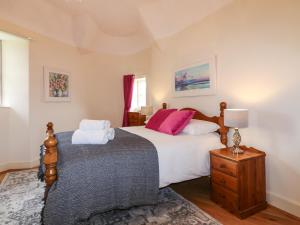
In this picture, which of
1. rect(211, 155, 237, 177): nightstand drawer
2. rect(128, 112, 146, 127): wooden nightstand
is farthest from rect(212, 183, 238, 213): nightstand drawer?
rect(128, 112, 146, 127): wooden nightstand

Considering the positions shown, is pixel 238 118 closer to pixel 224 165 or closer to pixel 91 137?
pixel 224 165

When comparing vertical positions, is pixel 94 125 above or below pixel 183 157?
above

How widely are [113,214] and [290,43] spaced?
245 cm

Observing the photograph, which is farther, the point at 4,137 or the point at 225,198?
the point at 4,137

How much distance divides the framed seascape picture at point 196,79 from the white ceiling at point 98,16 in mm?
753

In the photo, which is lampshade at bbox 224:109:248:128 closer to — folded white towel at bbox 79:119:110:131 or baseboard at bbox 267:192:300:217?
baseboard at bbox 267:192:300:217

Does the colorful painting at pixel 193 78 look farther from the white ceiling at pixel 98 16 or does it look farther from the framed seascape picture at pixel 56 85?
the framed seascape picture at pixel 56 85

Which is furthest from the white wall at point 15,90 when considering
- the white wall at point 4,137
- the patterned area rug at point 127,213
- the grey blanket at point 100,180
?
the grey blanket at point 100,180

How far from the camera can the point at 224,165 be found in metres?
1.97

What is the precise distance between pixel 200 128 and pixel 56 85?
2981mm

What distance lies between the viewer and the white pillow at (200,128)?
7.81ft

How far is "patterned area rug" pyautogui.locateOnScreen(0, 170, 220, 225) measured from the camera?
175 centimetres

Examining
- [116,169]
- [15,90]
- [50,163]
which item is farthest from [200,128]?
[15,90]

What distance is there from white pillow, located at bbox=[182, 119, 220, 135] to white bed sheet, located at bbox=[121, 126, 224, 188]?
99mm
